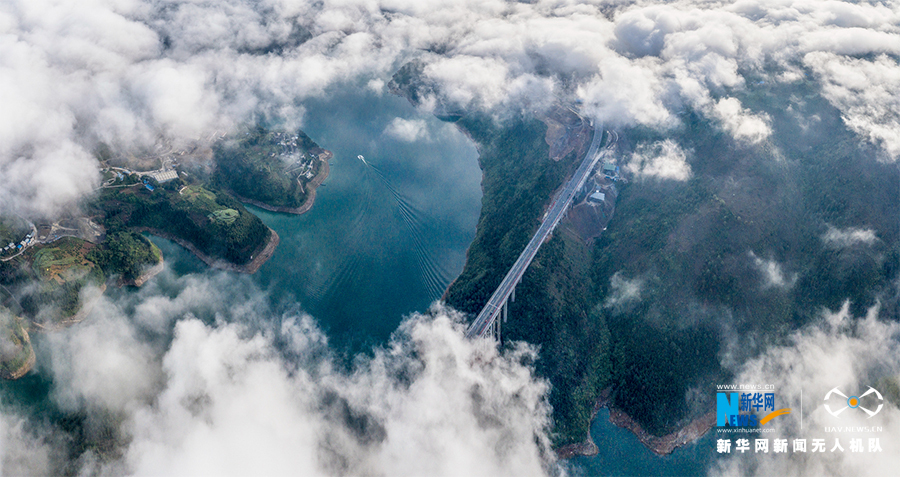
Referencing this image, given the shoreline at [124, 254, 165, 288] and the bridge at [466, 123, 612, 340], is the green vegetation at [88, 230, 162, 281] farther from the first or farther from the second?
the bridge at [466, 123, 612, 340]

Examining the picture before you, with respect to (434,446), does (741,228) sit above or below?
above

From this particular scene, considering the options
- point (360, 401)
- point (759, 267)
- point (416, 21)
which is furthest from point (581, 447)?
point (416, 21)

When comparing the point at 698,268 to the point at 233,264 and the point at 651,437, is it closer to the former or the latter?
the point at 651,437

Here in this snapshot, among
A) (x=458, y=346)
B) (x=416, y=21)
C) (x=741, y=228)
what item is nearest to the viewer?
(x=458, y=346)

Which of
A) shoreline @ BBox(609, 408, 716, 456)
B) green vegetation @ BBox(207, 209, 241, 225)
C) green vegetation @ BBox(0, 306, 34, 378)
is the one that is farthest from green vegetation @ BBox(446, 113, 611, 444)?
green vegetation @ BBox(0, 306, 34, 378)

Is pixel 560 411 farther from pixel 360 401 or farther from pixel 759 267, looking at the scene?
pixel 759 267

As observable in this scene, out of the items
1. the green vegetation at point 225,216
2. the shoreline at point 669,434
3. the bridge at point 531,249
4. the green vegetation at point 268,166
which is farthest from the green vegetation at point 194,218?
the shoreline at point 669,434
